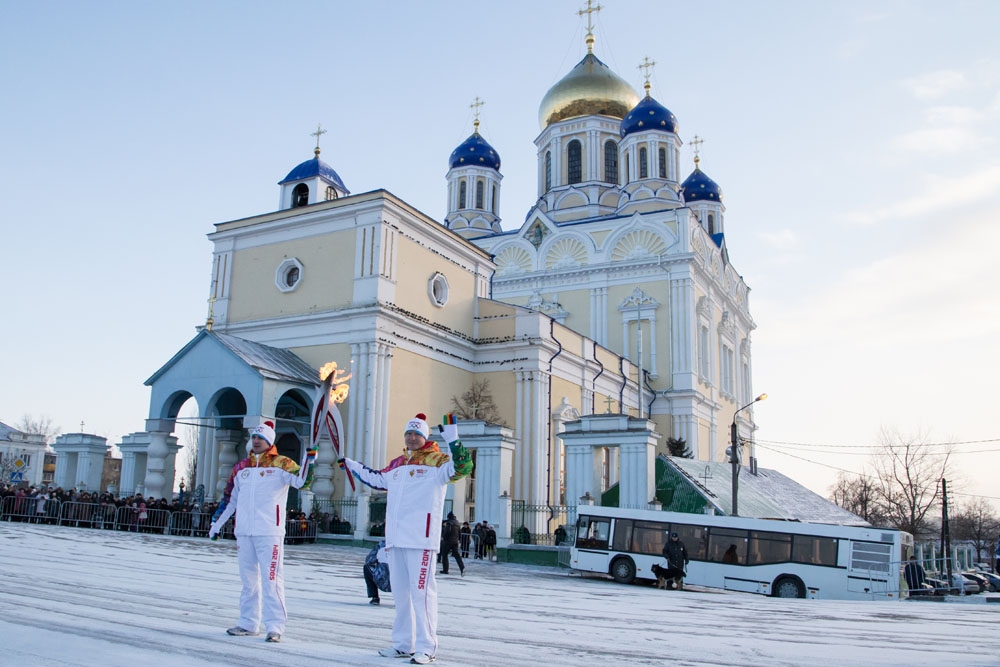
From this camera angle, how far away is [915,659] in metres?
5.80

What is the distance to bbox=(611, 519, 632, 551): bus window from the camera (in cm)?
1592

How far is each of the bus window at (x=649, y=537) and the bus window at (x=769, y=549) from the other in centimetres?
172

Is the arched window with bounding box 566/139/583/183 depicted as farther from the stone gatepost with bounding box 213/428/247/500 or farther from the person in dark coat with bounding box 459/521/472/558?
the person in dark coat with bounding box 459/521/472/558

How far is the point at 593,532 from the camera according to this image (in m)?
16.3

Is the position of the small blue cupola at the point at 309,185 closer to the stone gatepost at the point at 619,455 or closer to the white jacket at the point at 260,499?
the stone gatepost at the point at 619,455

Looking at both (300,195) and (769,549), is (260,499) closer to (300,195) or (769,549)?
(769,549)

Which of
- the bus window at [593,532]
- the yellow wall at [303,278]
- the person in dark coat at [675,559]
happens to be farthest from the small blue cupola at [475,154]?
the person in dark coat at [675,559]

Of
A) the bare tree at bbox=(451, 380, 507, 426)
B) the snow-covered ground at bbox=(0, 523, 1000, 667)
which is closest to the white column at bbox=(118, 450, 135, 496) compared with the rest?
the bare tree at bbox=(451, 380, 507, 426)

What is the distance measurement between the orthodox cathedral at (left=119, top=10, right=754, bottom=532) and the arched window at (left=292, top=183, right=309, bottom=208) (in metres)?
0.06

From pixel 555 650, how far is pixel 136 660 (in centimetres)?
276

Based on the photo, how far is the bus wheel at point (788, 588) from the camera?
50.5 feet

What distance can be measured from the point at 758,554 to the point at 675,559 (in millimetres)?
2222

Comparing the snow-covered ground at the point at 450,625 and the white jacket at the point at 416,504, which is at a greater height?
the white jacket at the point at 416,504

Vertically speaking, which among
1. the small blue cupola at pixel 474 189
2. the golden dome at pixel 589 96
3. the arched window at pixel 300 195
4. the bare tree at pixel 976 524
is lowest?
the bare tree at pixel 976 524
